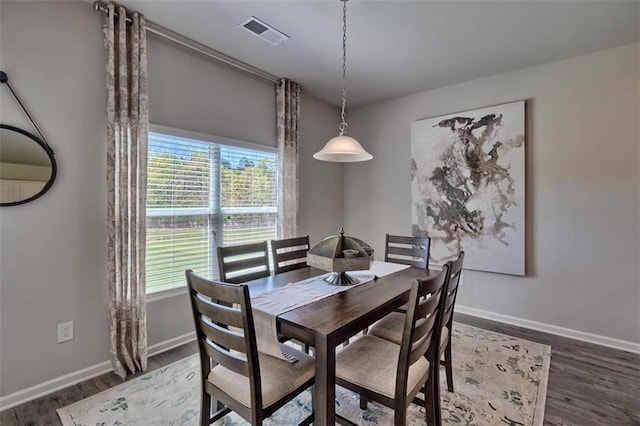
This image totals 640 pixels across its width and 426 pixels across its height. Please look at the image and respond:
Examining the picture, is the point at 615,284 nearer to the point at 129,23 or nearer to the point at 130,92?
the point at 130,92

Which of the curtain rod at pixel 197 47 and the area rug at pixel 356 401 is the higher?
the curtain rod at pixel 197 47

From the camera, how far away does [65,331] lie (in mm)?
2164

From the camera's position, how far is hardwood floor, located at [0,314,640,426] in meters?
1.87

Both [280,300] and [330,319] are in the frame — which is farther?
[280,300]

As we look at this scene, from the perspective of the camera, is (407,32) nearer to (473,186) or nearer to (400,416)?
(473,186)

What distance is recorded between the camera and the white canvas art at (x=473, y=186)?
10.7 feet

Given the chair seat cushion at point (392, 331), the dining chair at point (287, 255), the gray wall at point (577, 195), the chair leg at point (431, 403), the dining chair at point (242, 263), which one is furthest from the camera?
the gray wall at point (577, 195)

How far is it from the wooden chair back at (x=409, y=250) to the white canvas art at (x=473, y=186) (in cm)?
101

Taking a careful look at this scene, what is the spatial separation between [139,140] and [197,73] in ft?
3.07

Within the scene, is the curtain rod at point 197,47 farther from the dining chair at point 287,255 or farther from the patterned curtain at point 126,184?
the dining chair at point 287,255

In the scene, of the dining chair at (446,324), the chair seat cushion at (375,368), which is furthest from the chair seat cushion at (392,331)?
the chair seat cushion at (375,368)

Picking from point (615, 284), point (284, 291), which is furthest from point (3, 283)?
point (615, 284)

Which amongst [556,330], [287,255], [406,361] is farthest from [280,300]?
[556,330]

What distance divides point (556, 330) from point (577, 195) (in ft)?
4.43
